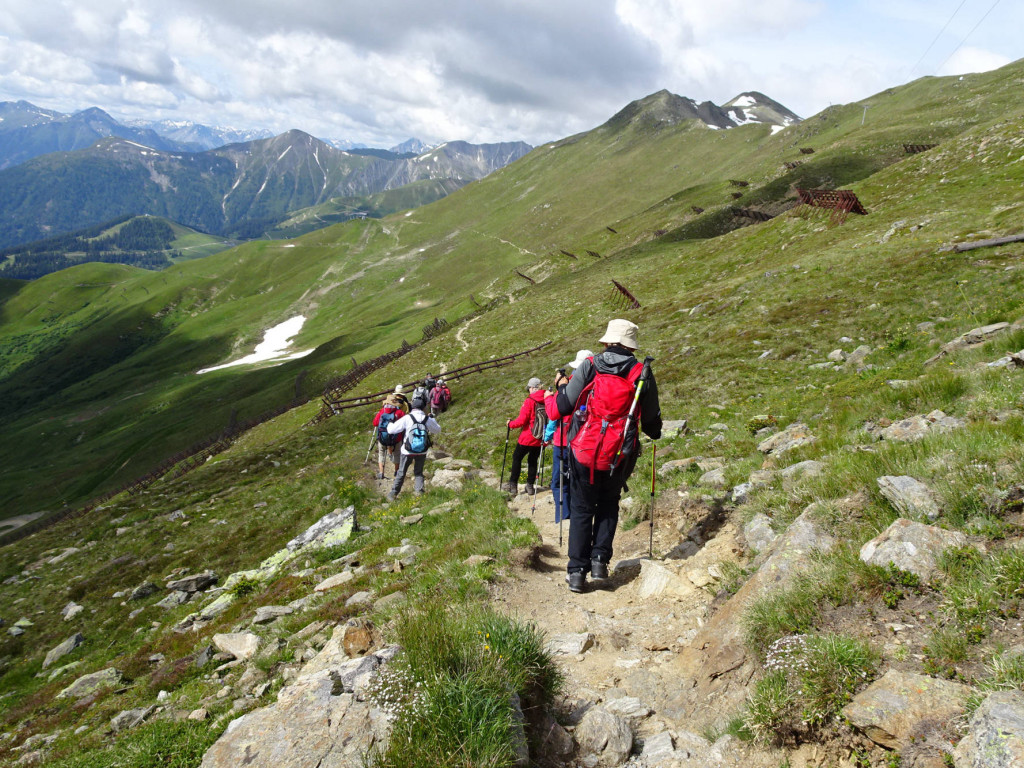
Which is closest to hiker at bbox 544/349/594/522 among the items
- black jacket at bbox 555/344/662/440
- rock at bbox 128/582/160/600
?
black jacket at bbox 555/344/662/440

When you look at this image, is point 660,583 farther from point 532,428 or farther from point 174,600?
point 174,600

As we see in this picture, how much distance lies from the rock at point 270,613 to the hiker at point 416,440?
19.8ft

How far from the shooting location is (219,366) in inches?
4368

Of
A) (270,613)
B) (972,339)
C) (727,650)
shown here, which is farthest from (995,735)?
(972,339)

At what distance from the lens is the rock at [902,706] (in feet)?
10.3

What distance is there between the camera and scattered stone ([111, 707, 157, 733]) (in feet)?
22.0

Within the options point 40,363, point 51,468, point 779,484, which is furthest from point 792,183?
point 40,363

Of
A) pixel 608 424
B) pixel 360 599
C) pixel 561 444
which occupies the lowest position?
pixel 360 599

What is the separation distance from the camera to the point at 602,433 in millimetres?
7078

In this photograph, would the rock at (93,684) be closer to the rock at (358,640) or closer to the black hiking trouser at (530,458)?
the rock at (358,640)

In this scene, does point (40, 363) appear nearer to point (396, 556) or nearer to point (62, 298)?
point (62, 298)

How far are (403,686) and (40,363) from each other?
187m

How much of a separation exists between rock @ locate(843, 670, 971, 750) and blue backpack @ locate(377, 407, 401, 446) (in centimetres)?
1394

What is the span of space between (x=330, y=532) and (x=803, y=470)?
Result: 11498mm
